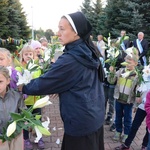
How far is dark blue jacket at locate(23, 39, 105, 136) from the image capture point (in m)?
2.20

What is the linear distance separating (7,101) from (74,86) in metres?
0.68

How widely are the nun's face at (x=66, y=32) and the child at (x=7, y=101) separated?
25.3 inches

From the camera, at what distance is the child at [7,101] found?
2.38 m

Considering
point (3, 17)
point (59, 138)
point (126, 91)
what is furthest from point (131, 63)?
point (3, 17)

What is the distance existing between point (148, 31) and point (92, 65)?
1360 centimetres

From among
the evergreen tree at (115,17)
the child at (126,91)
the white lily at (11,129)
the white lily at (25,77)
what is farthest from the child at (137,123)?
the evergreen tree at (115,17)

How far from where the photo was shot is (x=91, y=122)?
2.30 meters

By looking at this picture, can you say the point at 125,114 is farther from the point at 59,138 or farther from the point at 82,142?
the point at 82,142

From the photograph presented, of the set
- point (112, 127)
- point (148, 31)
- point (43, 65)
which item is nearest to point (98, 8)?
point (148, 31)

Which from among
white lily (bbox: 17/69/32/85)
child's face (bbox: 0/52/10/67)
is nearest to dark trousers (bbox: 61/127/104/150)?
white lily (bbox: 17/69/32/85)

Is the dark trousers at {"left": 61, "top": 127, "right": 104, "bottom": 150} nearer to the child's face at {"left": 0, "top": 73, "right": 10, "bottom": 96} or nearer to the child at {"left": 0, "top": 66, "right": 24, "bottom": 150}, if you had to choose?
the child at {"left": 0, "top": 66, "right": 24, "bottom": 150}

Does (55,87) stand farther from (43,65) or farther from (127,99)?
(127,99)

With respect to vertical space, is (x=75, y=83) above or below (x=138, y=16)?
below

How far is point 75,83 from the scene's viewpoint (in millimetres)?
2229
